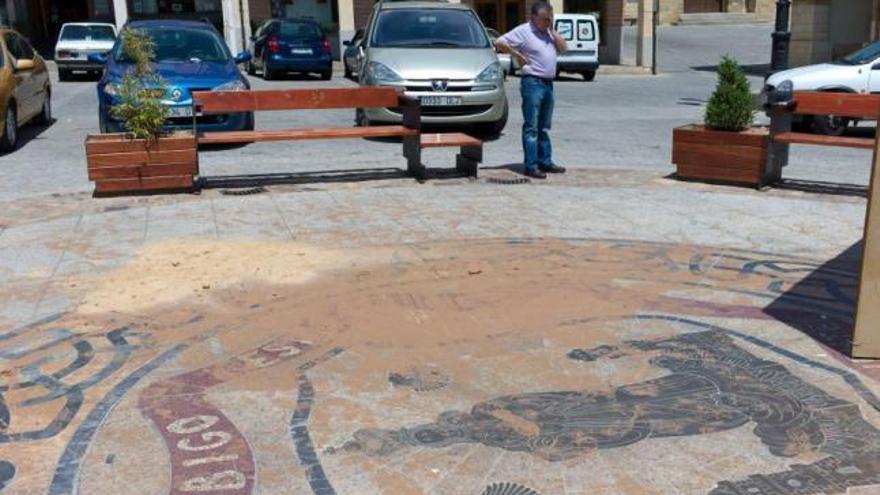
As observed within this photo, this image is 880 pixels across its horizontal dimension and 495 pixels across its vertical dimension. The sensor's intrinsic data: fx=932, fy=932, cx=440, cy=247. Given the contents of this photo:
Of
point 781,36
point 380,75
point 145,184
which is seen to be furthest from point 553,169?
point 781,36

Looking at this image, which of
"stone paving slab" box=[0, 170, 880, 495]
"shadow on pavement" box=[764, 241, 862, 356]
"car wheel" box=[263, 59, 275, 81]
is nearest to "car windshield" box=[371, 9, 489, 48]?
"stone paving slab" box=[0, 170, 880, 495]

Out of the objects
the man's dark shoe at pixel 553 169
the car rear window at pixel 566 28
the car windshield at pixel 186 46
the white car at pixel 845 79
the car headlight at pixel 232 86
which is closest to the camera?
the man's dark shoe at pixel 553 169

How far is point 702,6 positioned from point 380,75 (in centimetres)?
4673

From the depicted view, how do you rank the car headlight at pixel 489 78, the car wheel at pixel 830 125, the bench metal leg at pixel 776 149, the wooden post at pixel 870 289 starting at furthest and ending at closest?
the car wheel at pixel 830 125, the car headlight at pixel 489 78, the bench metal leg at pixel 776 149, the wooden post at pixel 870 289

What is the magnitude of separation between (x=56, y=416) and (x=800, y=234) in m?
5.65

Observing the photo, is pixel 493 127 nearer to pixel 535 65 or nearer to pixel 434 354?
pixel 535 65

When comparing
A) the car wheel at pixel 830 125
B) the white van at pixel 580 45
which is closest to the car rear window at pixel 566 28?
the white van at pixel 580 45

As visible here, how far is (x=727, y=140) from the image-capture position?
9297mm

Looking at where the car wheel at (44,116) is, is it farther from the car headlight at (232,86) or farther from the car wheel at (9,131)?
the car headlight at (232,86)

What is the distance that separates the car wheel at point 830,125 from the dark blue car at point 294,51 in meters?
14.3

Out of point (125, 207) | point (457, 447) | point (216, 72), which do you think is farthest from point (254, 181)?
point (457, 447)

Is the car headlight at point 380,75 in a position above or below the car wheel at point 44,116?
above

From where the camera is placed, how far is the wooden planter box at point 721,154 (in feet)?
30.0

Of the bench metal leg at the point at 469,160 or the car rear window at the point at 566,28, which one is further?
the car rear window at the point at 566,28
